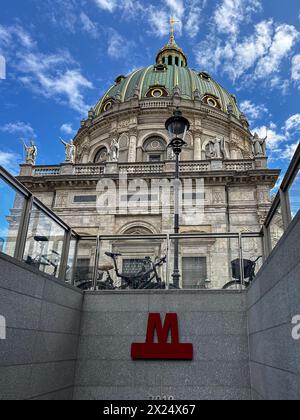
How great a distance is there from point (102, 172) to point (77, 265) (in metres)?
17.6

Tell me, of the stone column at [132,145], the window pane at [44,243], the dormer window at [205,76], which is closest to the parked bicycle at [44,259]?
the window pane at [44,243]

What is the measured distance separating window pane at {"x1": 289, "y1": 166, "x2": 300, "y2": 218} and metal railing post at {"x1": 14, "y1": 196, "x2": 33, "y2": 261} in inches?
161

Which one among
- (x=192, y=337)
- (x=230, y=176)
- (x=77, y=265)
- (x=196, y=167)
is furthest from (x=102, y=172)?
(x=192, y=337)

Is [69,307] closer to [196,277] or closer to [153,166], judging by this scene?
[196,277]

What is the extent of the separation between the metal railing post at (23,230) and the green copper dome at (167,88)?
3140cm

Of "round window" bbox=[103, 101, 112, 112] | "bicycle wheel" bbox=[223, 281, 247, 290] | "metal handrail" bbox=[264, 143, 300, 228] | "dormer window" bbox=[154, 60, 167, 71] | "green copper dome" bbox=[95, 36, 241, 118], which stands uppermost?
"dormer window" bbox=[154, 60, 167, 71]

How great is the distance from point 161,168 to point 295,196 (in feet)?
66.9

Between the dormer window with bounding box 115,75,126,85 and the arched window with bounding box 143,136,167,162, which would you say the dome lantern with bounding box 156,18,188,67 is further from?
the arched window with bounding box 143,136,167,162

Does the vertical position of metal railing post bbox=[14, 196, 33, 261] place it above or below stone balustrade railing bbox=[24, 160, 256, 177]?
→ below

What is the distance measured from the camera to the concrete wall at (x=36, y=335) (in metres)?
5.00

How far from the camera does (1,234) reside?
17.1 feet

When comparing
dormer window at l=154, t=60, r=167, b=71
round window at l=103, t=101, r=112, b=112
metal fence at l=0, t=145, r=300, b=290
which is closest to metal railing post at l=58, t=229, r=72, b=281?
metal fence at l=0, t=145, r=300, b=290

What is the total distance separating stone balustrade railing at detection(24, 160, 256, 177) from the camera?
Result: 2419 centimetres

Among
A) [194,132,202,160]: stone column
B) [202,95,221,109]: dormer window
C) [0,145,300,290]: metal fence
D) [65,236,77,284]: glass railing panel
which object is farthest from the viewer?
[202,95,221,109]: dormer window
